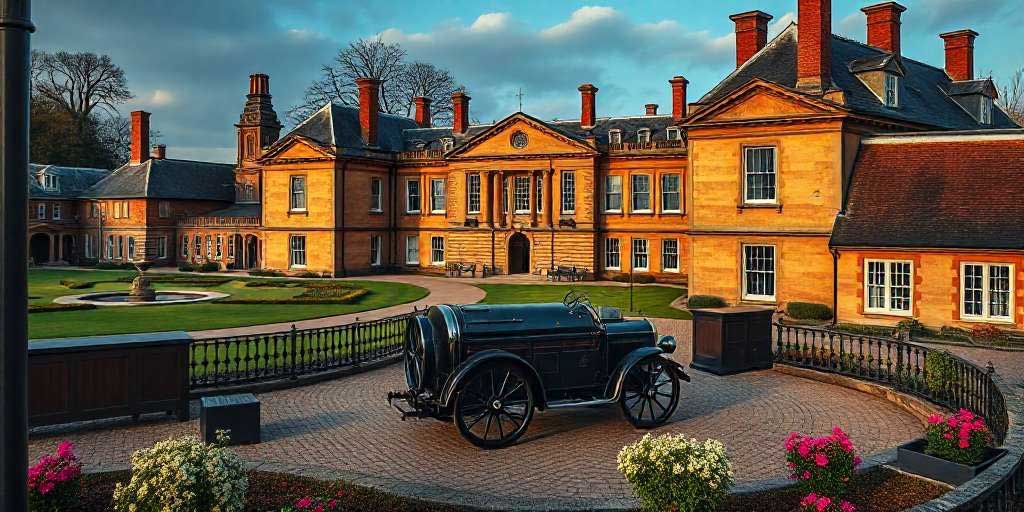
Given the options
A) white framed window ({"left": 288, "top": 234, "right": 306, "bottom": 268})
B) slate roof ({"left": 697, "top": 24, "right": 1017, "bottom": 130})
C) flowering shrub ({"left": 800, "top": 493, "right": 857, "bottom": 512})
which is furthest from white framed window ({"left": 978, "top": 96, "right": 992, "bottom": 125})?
white framed window ({"left": 288, "top": 234, "right": 306, "bottom": 268})

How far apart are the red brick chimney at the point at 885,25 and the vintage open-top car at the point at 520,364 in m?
29.6

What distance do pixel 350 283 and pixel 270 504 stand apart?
30.6 m

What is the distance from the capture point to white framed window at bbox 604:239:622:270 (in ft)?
137

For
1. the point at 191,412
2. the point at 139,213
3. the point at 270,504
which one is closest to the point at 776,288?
the point at 191,412

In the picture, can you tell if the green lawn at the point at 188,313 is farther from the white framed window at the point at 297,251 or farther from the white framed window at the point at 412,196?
the white framed window at the point at 412,196

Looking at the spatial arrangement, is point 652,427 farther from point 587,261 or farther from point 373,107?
point 373,107

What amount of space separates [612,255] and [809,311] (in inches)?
703

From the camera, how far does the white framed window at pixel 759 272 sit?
26.6 metres

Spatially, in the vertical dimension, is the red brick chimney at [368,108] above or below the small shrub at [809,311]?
above

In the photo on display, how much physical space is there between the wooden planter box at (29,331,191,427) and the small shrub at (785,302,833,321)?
2008 centimetres

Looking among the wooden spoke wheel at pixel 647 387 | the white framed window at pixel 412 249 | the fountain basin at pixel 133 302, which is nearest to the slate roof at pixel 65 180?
Answer: the white framed window at pixel 412 249

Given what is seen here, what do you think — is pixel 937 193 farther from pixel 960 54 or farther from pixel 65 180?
pixel 65 180

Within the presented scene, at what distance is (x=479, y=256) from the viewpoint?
44062 mm

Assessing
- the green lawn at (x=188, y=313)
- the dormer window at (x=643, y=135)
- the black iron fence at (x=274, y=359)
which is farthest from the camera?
the dormer window at (x=643, y=135)
